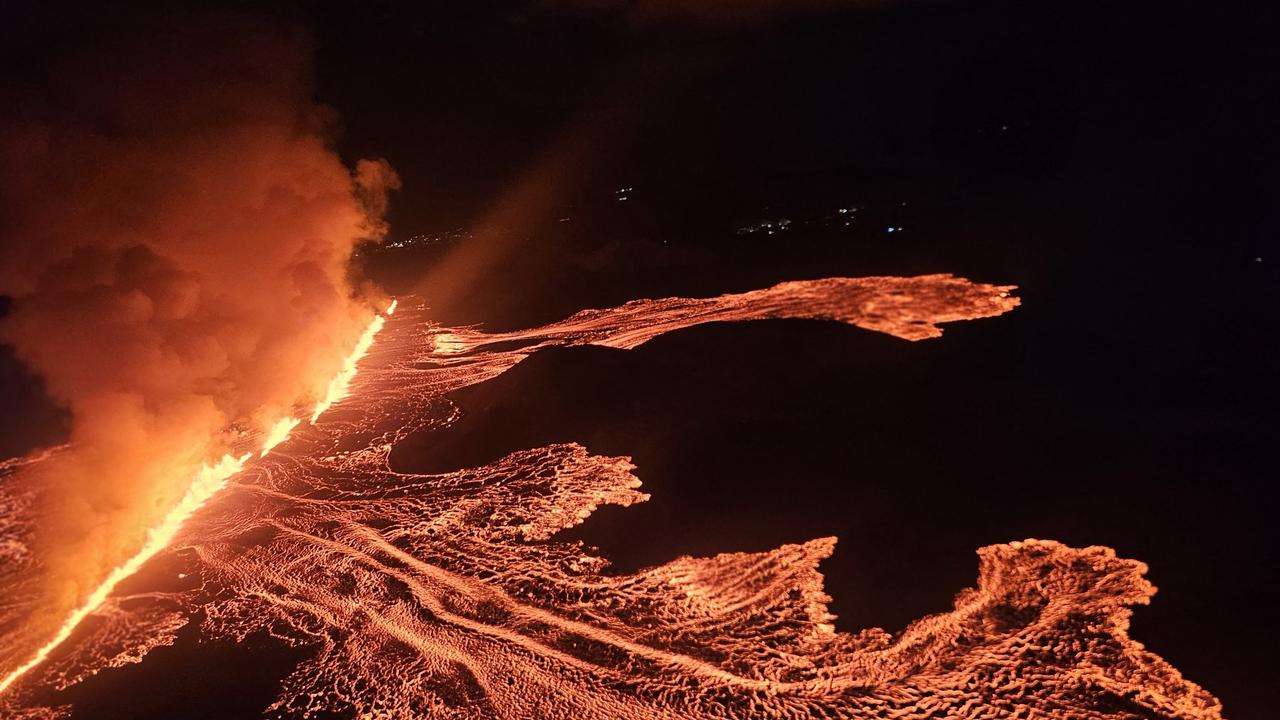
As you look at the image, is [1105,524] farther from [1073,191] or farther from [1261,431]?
[1073,191]

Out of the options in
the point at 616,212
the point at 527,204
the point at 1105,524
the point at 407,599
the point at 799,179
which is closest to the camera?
the point at 1105,524

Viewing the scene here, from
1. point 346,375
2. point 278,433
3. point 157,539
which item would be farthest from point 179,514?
point 346,375

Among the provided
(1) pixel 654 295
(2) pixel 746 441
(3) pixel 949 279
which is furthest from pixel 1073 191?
(2) pixel 746 441

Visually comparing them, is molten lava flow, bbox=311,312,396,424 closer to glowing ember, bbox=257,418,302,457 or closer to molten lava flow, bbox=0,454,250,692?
glowing ember, bbox=257,418,302,457

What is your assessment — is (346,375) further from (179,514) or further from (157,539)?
(157,539)

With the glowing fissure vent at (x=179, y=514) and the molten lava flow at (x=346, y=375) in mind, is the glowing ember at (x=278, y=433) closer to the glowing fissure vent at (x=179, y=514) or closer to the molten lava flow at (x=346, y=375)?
the glowing fissure vent at (x=179, y=514)

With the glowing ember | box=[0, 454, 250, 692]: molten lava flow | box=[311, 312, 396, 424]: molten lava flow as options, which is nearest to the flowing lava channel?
box=[0, 454, 250, 692]: molten lava flow

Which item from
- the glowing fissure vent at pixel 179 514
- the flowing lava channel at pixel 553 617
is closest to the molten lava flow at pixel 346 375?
the glowing fissure vent at pixel 179 514
